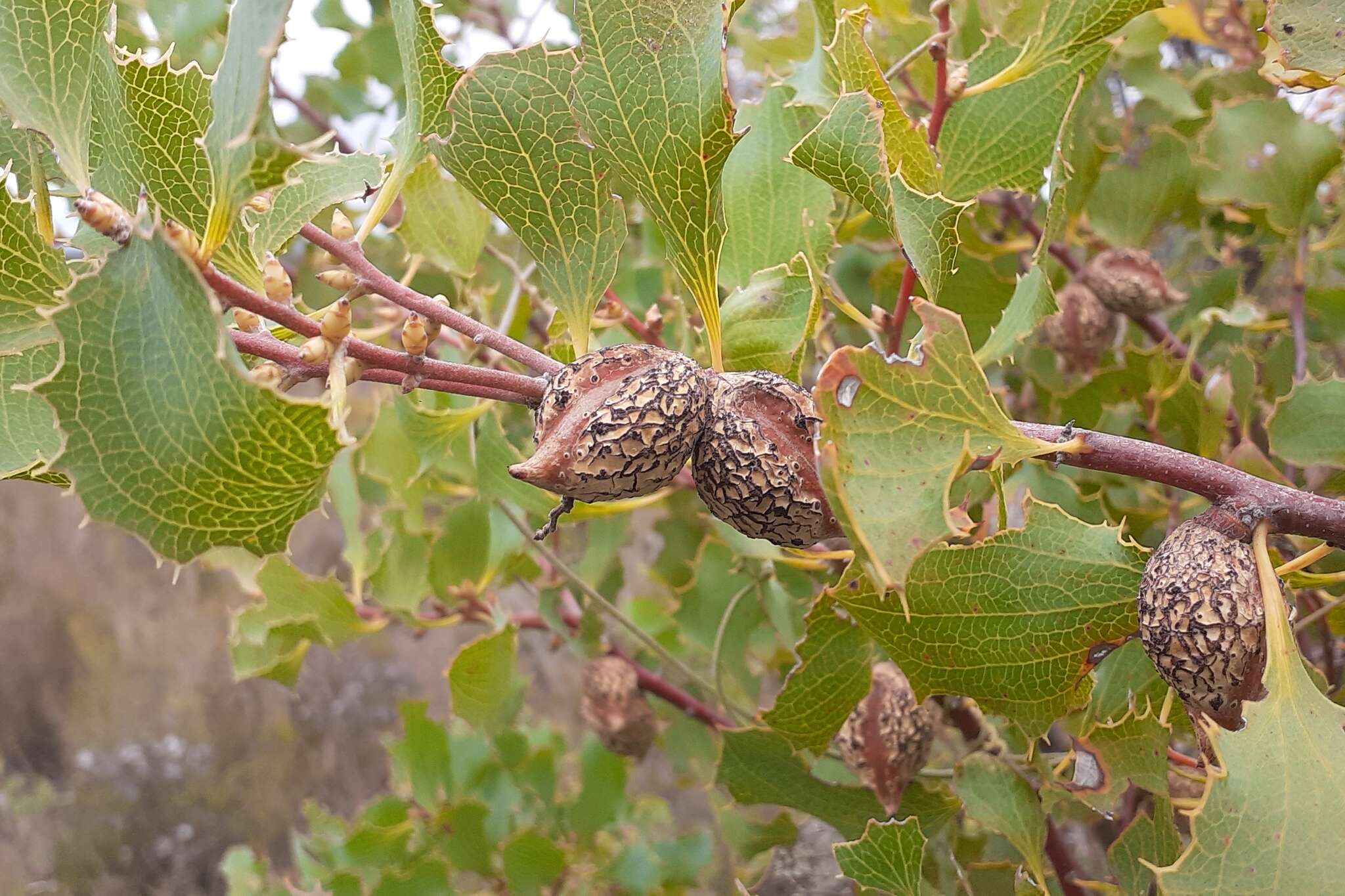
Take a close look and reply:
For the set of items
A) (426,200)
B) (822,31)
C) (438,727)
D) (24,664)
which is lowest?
(24,664)

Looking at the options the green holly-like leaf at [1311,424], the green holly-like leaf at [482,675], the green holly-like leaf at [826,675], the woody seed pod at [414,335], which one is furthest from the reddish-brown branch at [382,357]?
the green holly-like leaf at [1311,424]

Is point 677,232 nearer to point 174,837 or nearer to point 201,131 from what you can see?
point 201,131

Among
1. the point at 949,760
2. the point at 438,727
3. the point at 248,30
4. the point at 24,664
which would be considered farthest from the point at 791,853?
the point at 24,664

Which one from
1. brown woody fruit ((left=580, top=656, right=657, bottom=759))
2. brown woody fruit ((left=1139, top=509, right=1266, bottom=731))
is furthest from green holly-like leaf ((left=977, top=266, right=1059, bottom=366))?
brown woody fruit ((left=580, top=656, right=657, bottom=759))

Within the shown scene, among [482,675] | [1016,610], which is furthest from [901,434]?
[482,675]

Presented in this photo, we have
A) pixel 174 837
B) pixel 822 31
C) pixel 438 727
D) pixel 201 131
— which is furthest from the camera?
pixel 174 837

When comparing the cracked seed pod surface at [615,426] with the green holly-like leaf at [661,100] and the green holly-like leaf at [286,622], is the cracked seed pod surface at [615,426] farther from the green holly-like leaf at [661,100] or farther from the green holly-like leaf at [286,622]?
the green holly-like leaf at [286,622]
